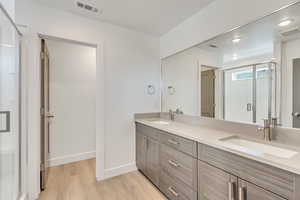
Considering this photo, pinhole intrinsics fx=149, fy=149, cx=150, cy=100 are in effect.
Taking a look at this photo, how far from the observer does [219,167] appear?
1219mm

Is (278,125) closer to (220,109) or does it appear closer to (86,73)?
(220,109)

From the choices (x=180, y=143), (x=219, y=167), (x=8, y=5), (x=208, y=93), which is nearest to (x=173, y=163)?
(x=180, y=143)

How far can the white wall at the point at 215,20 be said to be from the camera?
140 centimetres

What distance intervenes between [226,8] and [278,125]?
4.41 feet

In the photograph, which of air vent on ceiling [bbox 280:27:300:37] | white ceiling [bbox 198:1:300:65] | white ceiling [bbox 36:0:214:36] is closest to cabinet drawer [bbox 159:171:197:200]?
white ceiling [bbox 198:1:300:65]

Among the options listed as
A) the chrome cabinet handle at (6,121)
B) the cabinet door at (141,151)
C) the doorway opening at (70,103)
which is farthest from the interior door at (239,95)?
the doorway opening at (70,103)

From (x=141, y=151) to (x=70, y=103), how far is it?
1745mm

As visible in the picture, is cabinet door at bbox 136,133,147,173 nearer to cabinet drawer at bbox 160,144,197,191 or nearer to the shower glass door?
cabinet drawer at bbox 160,144,197,191

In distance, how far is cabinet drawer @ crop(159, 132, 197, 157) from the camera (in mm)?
1464

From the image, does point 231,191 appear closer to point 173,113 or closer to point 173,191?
point 173,191

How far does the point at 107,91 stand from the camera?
2.39 meters

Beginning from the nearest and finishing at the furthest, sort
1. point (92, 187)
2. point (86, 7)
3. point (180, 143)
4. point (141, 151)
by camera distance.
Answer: point (180, 143) → point (86, 7) → point (92, 187) → point (141, 151)

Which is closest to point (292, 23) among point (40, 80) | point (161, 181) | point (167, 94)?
point (167, 94)

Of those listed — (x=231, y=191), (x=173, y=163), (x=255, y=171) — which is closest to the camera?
(x=255, y=171)
